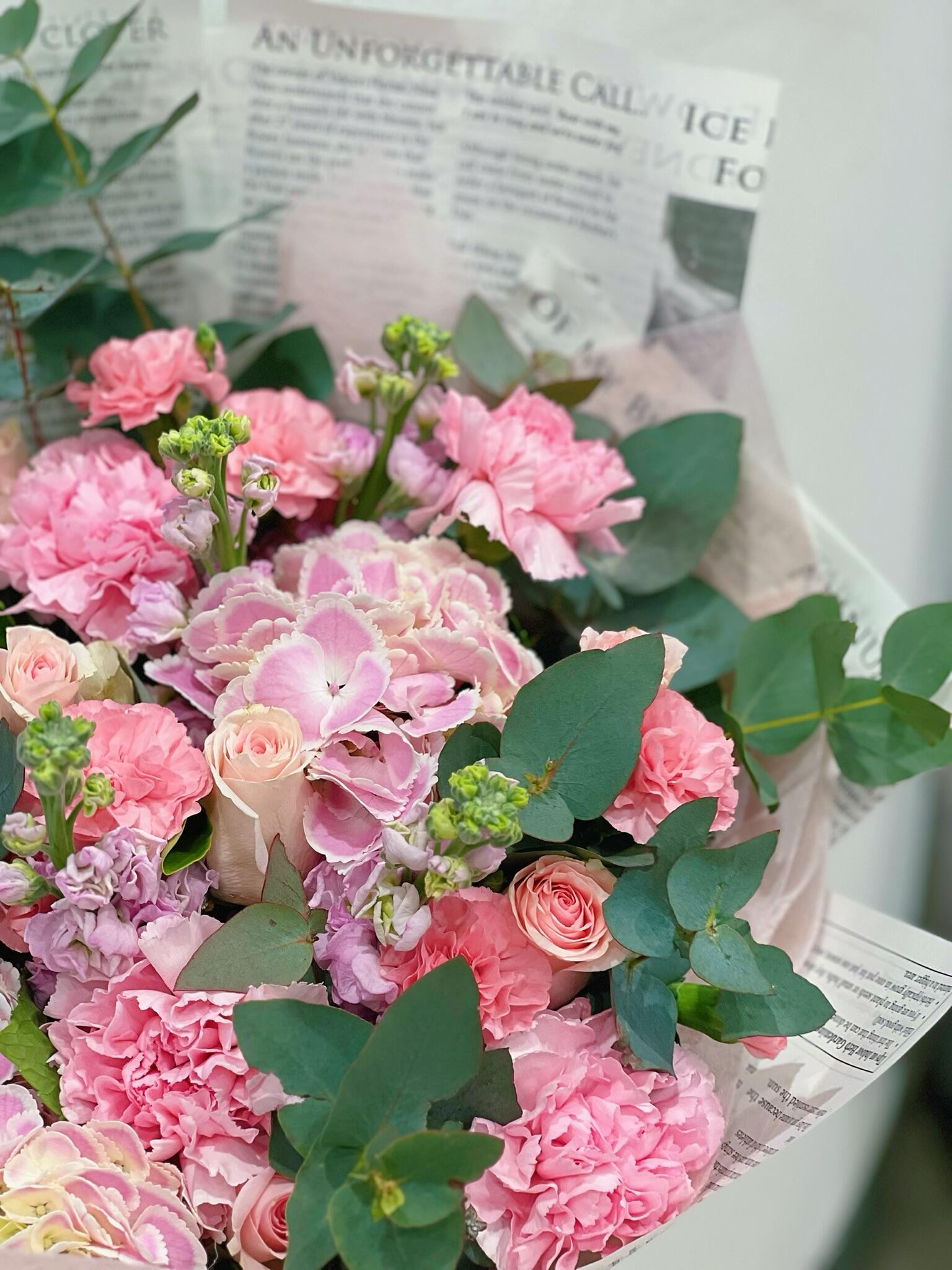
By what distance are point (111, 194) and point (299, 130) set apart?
0.37ft

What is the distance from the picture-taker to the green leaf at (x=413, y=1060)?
0.31 m

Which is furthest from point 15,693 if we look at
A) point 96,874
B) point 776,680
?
point 776,680

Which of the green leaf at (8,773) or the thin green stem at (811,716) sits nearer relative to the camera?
the green leaf at (8,773)

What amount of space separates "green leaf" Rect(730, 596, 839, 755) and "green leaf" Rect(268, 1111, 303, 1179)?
0.90 feet

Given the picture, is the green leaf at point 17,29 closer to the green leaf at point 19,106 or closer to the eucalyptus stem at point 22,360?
the green leaf at point 19,106

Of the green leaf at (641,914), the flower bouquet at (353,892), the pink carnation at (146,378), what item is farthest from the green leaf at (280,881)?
the pink carnation at (146,378)

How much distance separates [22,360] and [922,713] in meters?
0.43

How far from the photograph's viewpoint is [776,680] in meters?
0.53

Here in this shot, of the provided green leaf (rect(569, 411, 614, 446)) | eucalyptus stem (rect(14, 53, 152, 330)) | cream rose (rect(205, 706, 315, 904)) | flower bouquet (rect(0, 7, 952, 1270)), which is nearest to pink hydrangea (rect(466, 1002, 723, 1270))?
flower bouquet (rect(0, 7, 952, 1270))

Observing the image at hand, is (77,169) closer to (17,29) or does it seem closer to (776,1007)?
(17,29)

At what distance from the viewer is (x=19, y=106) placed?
1.83 ft

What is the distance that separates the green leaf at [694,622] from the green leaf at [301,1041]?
26 centimetres

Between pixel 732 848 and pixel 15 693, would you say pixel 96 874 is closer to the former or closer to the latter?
pixel 15 693

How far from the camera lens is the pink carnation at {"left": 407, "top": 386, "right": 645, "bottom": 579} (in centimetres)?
45
